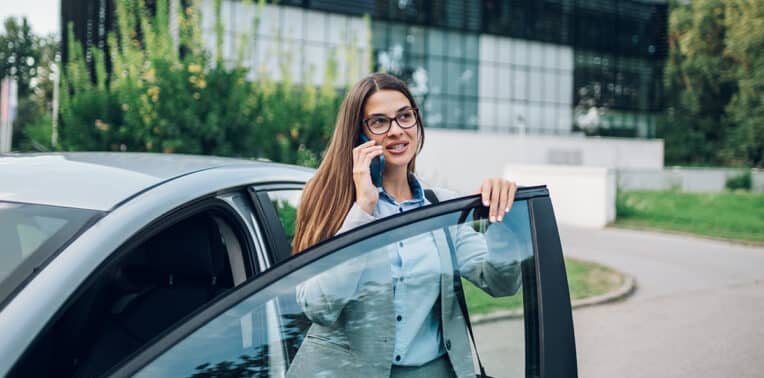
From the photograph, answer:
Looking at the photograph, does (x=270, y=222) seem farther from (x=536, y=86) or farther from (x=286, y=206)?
(x=536, y=86)

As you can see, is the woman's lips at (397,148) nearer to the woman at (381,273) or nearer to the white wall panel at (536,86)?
the woman at (381,273)

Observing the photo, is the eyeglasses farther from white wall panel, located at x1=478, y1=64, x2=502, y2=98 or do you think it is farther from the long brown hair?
white wall panel, located at x1=478, y1=64, x2=502, y2=98

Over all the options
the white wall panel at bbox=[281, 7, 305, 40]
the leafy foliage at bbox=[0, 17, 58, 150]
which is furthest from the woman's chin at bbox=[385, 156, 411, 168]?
the leafy foliage at bbox=[0, 17, 58, 150]

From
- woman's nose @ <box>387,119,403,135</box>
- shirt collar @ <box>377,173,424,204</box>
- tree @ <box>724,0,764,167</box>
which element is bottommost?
shirt collar @ <box>377,173,424,204</box>

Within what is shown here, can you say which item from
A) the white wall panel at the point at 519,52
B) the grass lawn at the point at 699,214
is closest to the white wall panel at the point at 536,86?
the white wall panel at the point at 519,52

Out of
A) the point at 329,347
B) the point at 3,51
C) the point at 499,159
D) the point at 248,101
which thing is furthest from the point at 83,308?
the point at 3,51

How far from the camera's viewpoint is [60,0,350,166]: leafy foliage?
7602 mm

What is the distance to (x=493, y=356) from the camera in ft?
5.70

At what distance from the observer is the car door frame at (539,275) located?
1.47m

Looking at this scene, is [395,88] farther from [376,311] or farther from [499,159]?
[499,159]

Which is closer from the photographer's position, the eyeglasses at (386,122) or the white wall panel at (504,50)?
the eyeglasses at (386,122)

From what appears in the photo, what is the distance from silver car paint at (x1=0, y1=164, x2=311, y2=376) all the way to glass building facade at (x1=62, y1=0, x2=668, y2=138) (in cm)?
2805

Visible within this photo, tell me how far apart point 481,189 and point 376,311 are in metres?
0.41

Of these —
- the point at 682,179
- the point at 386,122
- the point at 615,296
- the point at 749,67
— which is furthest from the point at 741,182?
the point at 386,122
